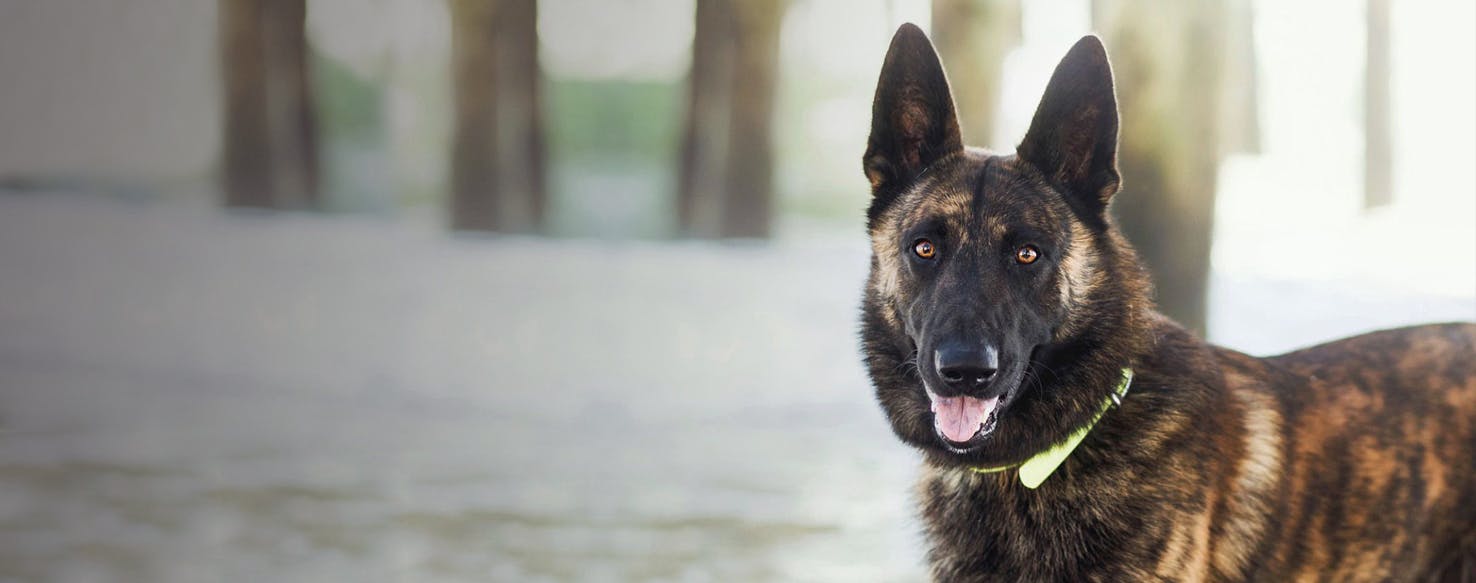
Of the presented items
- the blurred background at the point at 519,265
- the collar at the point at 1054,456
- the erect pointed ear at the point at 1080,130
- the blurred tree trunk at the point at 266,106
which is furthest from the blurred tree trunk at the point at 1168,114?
the blurred tree trunk at the point at 266,106

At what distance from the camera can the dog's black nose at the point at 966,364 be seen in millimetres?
2369

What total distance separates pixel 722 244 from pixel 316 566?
646cm

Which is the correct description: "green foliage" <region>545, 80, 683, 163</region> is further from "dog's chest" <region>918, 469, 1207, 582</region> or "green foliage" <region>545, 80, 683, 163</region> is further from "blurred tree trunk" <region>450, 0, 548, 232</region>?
"dog's chest" <region>918, 469, 1207, 582</region>

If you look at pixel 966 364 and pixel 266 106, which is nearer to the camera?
pixel 966 364

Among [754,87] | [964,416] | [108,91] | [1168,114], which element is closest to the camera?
[964,416]

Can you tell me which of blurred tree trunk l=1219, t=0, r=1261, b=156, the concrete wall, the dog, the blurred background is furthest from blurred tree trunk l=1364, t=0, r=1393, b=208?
the dog

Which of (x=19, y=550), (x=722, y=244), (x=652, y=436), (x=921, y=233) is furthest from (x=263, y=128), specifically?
(x=921, y=233)

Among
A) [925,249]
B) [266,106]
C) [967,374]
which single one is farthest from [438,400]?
[967,374]

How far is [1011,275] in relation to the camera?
8.40ft

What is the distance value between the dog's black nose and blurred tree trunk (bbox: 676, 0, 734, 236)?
308 inches

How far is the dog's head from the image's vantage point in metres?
2.51

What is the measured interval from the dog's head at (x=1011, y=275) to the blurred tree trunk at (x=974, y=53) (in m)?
6.07

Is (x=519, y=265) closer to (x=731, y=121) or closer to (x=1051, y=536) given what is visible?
(x=731, y=121)

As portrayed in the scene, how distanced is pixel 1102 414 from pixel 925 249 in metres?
0.46
